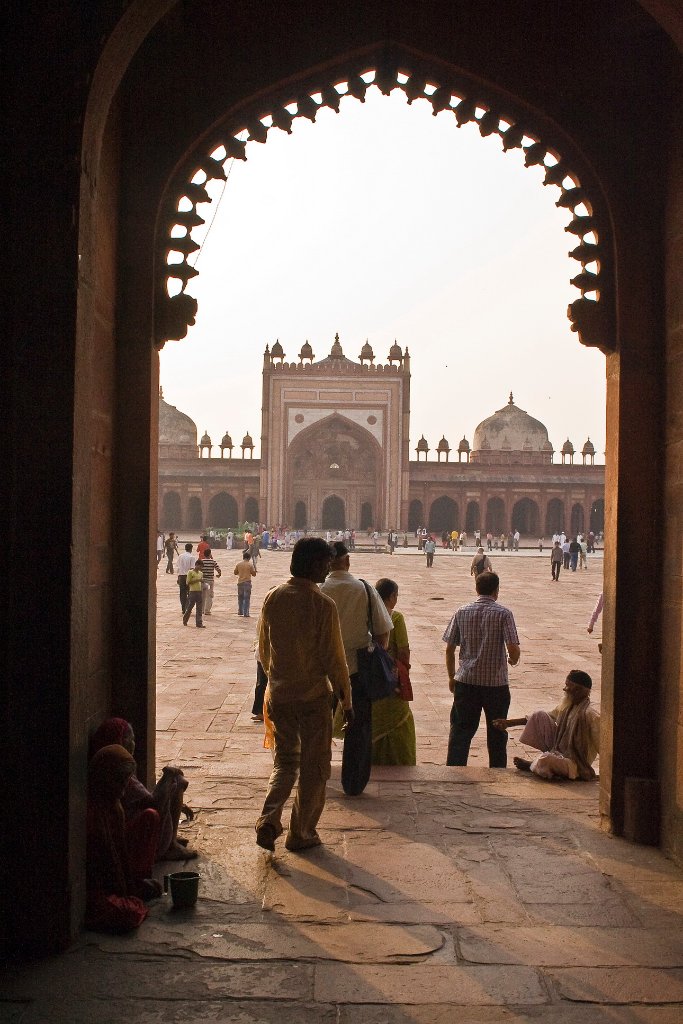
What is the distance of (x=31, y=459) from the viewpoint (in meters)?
2.87

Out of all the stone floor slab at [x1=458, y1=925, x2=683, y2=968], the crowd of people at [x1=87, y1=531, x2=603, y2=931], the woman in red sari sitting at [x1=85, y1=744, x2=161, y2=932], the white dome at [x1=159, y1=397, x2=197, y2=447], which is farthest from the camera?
the white dome at [x1=159, y1=397, x2=197, y2=447]

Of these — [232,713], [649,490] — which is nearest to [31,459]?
[649,490]

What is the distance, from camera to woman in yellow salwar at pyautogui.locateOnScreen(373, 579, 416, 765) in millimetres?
4914

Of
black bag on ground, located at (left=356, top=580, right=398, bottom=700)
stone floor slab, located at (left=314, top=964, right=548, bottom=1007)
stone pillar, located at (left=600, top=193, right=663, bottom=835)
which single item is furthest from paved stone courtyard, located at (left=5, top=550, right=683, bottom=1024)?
black bag on ground, located at (left=356, top=580, right=398, bottom=700)

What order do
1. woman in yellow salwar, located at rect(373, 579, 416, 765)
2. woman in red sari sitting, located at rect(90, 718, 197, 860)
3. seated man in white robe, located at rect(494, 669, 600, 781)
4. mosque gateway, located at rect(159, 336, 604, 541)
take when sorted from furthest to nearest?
mosque gateway, located at rect(159, 336, 604, 541) → woman in yellow salwar, located at rect(373, 579, 416, 765) → seated man in white robe, located at rect(494, 669, 600, 781) → woman in red sari sitting, located at rect(90, 718, 197, 860)

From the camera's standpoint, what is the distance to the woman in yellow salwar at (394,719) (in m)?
4.91

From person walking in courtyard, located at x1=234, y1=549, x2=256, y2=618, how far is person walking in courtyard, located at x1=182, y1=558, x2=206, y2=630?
520mm

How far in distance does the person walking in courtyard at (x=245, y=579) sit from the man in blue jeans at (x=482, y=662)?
7.57 m

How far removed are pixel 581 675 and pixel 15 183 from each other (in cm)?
335

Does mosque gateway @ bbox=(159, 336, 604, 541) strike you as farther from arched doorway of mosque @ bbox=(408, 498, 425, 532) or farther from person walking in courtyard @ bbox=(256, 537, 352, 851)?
person walking in courtyard @ bbox=(256, 537, 352, 851)

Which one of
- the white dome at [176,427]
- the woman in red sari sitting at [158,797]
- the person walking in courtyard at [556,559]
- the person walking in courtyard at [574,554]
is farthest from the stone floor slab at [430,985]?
the white dome at [176,427]

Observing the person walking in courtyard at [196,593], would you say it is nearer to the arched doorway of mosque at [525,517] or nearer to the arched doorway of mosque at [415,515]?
the arched doorway of mosque at [415,515]

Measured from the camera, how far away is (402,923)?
3080 millimetres

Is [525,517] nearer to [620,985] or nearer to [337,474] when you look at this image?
[337,474]
